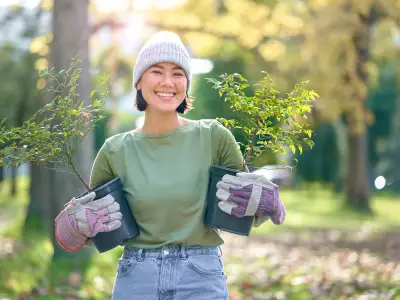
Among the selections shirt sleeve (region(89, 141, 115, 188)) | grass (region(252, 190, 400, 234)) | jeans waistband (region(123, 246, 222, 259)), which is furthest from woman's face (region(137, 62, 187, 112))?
grass (region(252, 190, 400, 234))

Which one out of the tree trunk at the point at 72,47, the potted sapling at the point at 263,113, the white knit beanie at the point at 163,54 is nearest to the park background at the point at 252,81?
the tree trunk at the point at 72,47

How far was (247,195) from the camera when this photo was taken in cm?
270

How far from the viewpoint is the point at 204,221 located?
279 centimetres

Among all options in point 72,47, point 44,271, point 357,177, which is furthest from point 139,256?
point 357,177

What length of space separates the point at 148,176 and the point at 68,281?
413cm

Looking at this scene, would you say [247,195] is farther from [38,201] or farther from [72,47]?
[38,201]

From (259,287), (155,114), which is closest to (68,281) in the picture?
(259,287)

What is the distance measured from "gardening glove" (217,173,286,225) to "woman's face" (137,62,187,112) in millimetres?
391

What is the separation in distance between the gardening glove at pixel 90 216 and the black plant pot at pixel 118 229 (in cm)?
2

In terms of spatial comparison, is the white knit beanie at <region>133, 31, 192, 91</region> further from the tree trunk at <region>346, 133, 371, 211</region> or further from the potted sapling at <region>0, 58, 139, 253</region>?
the tree trunk at <region>346, 133, 371, 211</region>

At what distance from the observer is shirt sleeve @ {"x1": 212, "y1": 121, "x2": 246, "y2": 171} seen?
284 centimetres

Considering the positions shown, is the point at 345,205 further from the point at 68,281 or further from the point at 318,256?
the point at 68,281

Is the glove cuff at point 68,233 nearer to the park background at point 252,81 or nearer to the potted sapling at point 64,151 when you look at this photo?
the potted sapling at point 64,151

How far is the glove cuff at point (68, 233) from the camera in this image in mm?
2734
